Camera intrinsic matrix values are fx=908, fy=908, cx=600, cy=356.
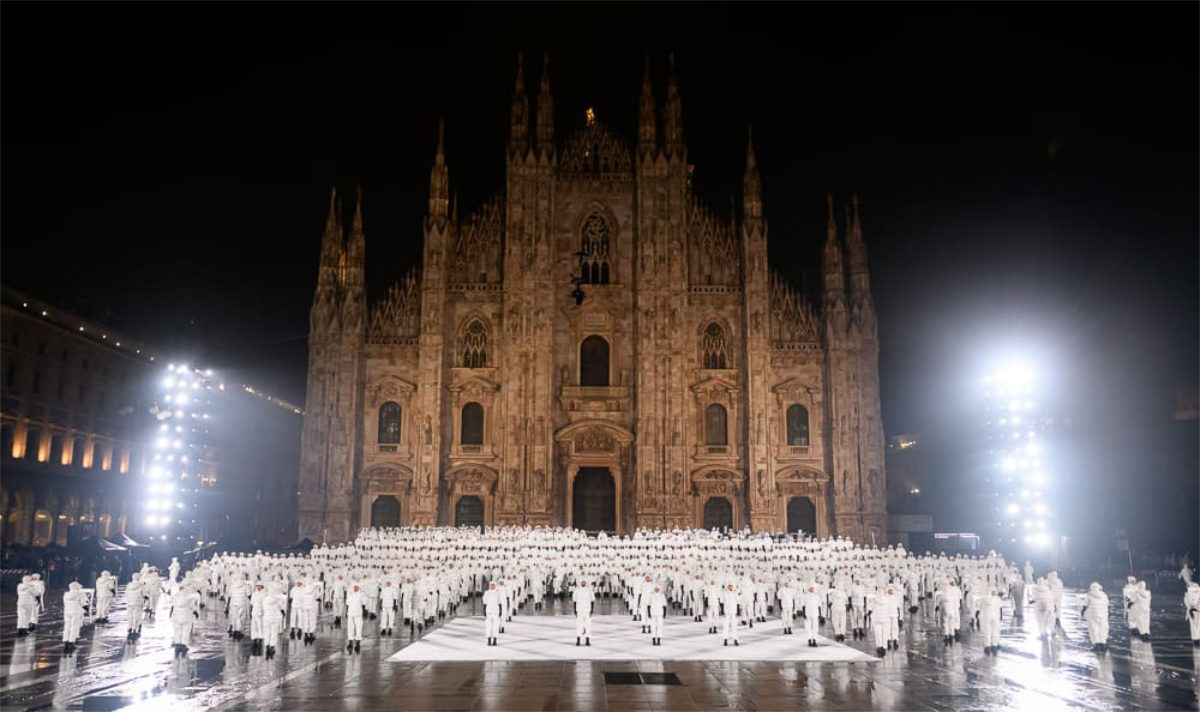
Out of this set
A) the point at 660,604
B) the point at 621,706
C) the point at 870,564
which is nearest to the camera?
the point at 621,706

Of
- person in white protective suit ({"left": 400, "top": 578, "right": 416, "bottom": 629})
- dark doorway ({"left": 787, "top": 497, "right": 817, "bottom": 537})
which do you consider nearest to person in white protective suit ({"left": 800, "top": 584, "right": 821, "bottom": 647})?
person in white protective suit ({"left": 400, "top": 578, "right": 416, "bottom": 629})

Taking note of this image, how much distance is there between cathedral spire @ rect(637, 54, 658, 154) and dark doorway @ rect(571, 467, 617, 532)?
17.6 metres

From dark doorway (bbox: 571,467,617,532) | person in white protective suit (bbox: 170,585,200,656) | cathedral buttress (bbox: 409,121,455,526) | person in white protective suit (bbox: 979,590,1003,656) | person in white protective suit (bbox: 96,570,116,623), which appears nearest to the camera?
person in white protective suit (bbox: 170,585,200,656)

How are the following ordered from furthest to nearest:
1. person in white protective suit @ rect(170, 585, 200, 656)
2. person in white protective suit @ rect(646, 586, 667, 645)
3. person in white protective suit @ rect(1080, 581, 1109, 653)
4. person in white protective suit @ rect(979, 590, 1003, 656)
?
person in white protective suit @ rect(646, 586, 667, 645) < person in white protective suit @ rect(1080, 581, 1109, 653) < person in white protective suit @ rect(979, 590, 1003, 656) < person in white protective suit @ rect(170, 585, 200, 656)

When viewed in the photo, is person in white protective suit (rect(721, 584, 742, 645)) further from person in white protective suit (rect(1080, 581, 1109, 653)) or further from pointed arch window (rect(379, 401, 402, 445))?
pointed arch window (rect(379, 401, 402, 445))

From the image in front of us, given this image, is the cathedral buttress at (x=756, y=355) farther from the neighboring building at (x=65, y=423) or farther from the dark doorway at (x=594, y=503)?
the neighboring building at (x=65, y=423)

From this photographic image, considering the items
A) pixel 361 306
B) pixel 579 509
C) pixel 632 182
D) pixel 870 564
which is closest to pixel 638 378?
pixel 579 509

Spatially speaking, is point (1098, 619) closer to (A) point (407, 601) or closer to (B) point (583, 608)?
(B) point (583, 608)

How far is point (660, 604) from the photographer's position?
19797mm

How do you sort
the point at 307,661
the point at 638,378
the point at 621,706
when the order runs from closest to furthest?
the point at 621,706
the point at 307,661
the point at 638,378

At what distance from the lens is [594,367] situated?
162ft

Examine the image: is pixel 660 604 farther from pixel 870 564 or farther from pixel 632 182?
pixel 632 182

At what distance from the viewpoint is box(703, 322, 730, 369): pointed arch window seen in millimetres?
48938

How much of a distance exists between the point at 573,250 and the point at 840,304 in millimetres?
14613
